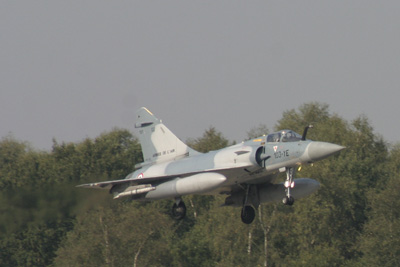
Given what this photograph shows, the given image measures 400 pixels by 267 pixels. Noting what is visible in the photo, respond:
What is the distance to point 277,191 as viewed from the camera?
28.2 m

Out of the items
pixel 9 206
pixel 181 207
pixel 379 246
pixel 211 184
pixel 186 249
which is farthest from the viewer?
pixel 186 249

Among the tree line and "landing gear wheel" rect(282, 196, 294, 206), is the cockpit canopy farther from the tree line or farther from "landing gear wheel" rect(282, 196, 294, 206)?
the tree line

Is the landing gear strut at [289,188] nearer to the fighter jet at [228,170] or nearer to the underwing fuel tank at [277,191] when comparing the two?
the fighter jet at [228,170]

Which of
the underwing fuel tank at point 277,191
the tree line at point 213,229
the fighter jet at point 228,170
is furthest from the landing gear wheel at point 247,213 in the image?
the tree line at point 213,229

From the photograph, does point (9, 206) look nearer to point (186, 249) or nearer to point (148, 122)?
point (148, 122)

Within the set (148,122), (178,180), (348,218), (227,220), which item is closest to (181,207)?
(178,180)

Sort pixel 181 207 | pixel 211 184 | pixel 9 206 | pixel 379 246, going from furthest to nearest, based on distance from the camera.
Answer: pixel 379 246, pixel 9 206, pixel 181 207, pixel 211 184

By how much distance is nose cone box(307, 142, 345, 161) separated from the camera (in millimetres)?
25391

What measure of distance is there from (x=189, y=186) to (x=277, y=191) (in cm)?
318

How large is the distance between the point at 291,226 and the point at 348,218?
5.67m

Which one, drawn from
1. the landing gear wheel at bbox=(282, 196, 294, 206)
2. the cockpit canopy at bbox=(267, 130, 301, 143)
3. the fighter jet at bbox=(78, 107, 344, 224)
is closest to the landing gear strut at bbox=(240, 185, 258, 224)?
the fighter jet at bbox=(78, 107, 344, 224)

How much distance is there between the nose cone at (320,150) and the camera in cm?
2539

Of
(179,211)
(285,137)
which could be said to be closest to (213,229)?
(179,211)

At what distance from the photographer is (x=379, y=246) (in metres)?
38.7
